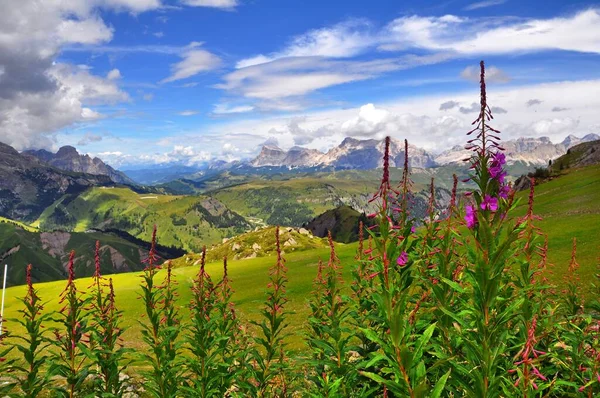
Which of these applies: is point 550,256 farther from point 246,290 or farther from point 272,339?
point 246,290

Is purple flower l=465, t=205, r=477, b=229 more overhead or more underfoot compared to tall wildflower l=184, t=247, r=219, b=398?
more overhead

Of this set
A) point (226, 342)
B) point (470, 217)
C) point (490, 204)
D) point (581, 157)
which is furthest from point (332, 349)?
point (581, 157)

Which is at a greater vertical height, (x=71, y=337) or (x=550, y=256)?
(x=71, y=337)

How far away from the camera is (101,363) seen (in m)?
8.59

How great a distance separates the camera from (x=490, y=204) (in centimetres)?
473

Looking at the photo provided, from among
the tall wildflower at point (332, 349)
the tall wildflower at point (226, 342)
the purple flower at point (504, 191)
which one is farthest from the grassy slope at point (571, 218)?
the tall wildflower at point (226, 342)

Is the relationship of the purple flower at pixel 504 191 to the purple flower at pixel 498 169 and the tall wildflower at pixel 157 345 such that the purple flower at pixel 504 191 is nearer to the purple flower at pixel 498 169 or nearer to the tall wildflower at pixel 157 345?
the purple flower at pixel 498 169

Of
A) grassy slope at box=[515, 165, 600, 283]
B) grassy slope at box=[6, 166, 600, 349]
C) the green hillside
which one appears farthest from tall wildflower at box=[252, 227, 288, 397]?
the green hillside

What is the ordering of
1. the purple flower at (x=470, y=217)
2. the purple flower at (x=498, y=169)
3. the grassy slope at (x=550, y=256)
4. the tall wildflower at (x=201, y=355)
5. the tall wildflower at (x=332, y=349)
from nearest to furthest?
the purple flower at (x=498, y=169)
the purple flower at (x=470, y=217)
the tall wildflower at (x=332, y=349)
the tall wildflower at (x=201, y=355)
the grassy slope at (x=550, y=256)

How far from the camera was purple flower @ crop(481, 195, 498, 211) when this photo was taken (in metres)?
4.71

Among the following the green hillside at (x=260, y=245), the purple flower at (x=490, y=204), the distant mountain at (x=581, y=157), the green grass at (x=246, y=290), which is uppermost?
the distant mountain at (x=581, y=157)

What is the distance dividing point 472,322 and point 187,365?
6.62m

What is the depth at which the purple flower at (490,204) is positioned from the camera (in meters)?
4.71

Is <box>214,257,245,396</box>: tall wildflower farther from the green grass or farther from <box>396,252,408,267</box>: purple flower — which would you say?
the green grass
